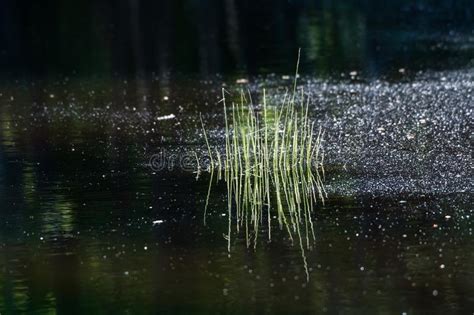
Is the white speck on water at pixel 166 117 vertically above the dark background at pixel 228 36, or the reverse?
the dark background at pixel 228 36

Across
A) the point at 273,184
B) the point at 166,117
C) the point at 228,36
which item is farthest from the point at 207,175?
the point at 228,36

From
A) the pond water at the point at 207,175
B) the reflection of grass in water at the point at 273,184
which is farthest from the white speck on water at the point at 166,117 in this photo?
the reflection of grass in water at the point at 273,184

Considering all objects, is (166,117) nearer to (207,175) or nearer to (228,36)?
(207,175)

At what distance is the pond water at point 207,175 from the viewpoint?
730 centimetres

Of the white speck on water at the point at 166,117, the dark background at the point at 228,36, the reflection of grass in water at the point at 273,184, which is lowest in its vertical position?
the reflection of grass in water at the point at 273,184

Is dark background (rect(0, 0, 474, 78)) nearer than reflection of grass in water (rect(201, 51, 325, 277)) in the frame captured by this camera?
No

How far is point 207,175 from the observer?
34.0ft

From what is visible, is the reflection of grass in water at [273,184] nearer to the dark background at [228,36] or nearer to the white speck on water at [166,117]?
the white speck on water at [166,117]

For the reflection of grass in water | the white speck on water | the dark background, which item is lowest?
the reflection of grass in water

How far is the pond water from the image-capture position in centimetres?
730

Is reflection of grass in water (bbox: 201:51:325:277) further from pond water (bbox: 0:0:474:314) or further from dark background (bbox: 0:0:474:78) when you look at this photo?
dark background (bbox: 0:0:474:78)

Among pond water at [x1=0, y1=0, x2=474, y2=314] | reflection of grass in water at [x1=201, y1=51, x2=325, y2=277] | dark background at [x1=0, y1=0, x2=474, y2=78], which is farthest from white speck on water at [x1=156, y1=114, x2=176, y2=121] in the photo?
dark background at [x1=0, y1=0, x2=474, y2=78]

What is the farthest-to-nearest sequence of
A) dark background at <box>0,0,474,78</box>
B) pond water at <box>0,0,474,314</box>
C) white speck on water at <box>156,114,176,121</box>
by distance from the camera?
1. dark background at <box>0,0,474,78</box>
2. white speck on water at <box>156,114,176,121</box>
3. pond water at <box>0,0,474,314</box>

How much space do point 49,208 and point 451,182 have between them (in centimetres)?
302
